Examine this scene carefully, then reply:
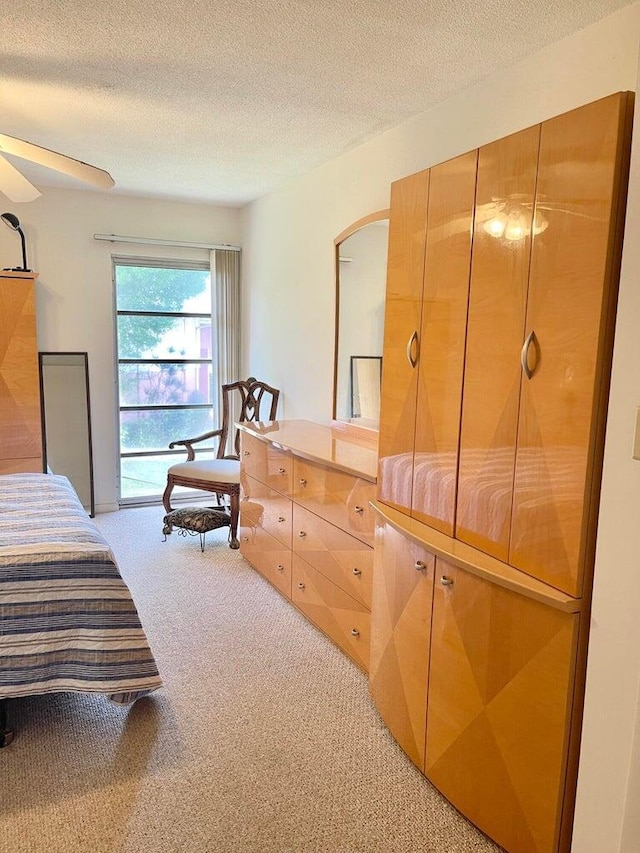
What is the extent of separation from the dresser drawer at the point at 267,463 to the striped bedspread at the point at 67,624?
1.19 meters

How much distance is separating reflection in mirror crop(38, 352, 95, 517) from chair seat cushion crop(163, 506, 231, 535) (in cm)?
107

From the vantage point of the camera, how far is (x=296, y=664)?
2865 mm

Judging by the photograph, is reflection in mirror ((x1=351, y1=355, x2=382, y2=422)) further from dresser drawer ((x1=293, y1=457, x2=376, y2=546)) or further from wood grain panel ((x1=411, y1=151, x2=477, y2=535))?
wood grain panel ((x1=411, y1=151, x2=477, y2=535))

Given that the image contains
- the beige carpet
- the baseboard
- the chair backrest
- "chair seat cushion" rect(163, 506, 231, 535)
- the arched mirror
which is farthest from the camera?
the baseboard

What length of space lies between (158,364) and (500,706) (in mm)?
4316

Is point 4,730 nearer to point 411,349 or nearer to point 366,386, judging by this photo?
point 411,349

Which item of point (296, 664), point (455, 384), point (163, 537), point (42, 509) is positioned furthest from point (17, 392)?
point (455, 384)

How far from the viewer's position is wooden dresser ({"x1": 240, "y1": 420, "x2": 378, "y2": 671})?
273 cm

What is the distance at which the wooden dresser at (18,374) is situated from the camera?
4.40 metres

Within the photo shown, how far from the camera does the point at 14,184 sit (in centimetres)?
262

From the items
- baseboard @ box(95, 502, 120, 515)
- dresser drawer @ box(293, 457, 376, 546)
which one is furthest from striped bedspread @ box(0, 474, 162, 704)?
baseboard @ box(95, 502, 120, 515)

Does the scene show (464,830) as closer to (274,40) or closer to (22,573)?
(22,573)

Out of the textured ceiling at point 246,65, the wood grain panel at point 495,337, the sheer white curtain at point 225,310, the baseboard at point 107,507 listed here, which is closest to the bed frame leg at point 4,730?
the wood grain panel at point 495,337

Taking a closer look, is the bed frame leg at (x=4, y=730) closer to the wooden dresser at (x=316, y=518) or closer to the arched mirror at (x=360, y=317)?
the wooden dresser at (x=316, y=518)
